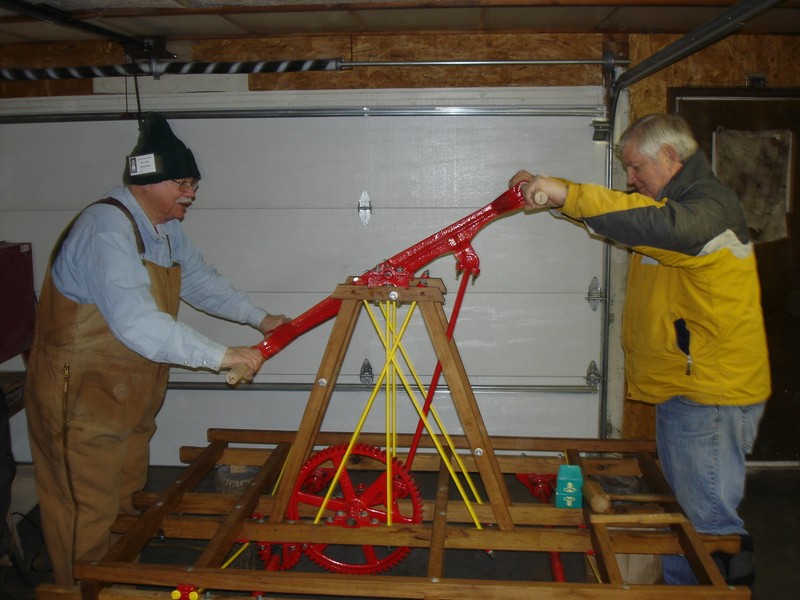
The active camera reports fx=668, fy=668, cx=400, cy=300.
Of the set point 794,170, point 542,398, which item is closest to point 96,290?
point 542,398

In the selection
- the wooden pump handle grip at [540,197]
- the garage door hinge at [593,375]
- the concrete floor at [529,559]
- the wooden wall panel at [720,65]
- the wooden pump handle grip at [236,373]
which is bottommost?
the concrete floor at [529,559]

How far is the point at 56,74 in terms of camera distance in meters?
4.37

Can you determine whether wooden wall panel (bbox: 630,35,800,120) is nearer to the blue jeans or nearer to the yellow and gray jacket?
the yellow and gray jacket

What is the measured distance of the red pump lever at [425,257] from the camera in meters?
2.71

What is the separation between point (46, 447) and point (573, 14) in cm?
348

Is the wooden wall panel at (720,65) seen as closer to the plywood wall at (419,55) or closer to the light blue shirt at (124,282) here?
the plywood wall at (419,55)

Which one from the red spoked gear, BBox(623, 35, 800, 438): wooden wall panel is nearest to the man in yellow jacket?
the red spoked gear

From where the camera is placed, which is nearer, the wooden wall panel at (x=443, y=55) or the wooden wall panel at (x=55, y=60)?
the wooden wall panel at (x=443, y=55)

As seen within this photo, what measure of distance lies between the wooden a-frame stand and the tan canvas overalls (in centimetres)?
19

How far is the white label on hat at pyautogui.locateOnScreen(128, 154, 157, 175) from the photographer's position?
2912mm

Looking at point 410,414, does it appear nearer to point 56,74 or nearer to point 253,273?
point 253,273

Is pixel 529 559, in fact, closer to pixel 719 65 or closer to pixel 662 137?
pixel 662 137

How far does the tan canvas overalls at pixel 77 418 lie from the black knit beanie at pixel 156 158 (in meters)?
0.17

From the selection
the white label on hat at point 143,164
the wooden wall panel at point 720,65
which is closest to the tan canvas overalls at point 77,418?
the white label on hat at point 143,164
